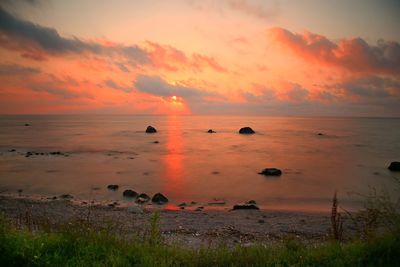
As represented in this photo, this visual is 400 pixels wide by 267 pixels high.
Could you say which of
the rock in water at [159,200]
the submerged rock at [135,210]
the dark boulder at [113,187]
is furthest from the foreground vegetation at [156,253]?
the dark boulder at [113,187]

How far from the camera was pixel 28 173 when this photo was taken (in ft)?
95.0

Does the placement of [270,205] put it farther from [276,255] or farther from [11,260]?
[11,260]

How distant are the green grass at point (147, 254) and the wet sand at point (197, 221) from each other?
4.58 metres

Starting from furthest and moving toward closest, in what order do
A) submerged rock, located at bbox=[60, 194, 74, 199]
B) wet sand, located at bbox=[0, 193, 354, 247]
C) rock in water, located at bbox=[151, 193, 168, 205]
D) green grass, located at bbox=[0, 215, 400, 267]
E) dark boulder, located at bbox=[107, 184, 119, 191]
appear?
dark boulder, located at bbox=[107, 184, 119, 191], submerged rock, located at bbox=[60, 194, 74, 199], rock in water, located at bbox=[151, 193, 168, 205], wet sand, located at bbox=[0, 193, 354, 247], green grass, located at bbox=[0, 215, 400, 267]

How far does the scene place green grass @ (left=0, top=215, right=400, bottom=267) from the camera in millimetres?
5871

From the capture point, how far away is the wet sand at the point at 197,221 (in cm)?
1233

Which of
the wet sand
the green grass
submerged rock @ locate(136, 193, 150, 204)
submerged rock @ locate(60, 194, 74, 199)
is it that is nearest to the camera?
the green grass

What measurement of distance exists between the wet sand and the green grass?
15.0 feet

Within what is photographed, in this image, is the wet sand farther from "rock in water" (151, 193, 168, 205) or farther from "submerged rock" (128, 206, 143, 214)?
"rock in water" (151, 193, 168, 205)

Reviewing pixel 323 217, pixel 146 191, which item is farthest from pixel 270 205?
pixel 146 191

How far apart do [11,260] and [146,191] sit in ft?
59.1

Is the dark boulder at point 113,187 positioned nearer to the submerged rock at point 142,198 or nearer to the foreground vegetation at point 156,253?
the submerged rock at point 142,198

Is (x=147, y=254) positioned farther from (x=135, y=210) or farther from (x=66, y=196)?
(x=66, y=196)

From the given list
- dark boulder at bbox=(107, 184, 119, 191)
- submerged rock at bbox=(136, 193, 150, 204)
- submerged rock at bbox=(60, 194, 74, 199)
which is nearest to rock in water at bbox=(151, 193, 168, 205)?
submerged rock at bbox=(136, 193, 150, 204)
